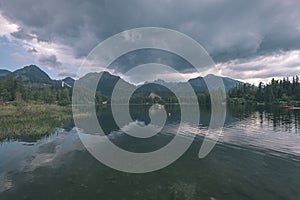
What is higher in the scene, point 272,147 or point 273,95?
point 273,95

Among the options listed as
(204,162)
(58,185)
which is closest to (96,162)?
(58,185)

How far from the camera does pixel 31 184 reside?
1752cm

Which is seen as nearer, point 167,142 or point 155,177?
point 155,177

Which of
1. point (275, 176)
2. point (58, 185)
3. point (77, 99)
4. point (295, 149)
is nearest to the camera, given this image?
point (58, 185)

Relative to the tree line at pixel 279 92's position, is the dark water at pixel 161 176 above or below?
below

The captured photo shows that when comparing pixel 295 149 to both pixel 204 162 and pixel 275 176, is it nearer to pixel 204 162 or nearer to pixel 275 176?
pixel 275 176

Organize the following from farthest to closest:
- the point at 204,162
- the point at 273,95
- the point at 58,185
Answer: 1. the point at 273,95
2. the point at 204,162
3. the point at 58,185

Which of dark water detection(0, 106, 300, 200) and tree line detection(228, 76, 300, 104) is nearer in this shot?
dark water detection(0, 106, 300, 200)

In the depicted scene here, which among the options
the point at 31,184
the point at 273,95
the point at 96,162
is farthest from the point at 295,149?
the point at 273,95

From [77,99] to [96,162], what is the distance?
188 meters

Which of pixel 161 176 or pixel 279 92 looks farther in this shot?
pixel 279 92

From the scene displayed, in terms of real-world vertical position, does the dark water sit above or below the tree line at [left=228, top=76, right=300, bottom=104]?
below

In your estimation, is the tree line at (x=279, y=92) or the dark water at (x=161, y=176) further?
the tree line at (x=279, y=92)

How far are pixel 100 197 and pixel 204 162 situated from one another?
13.7 meters
